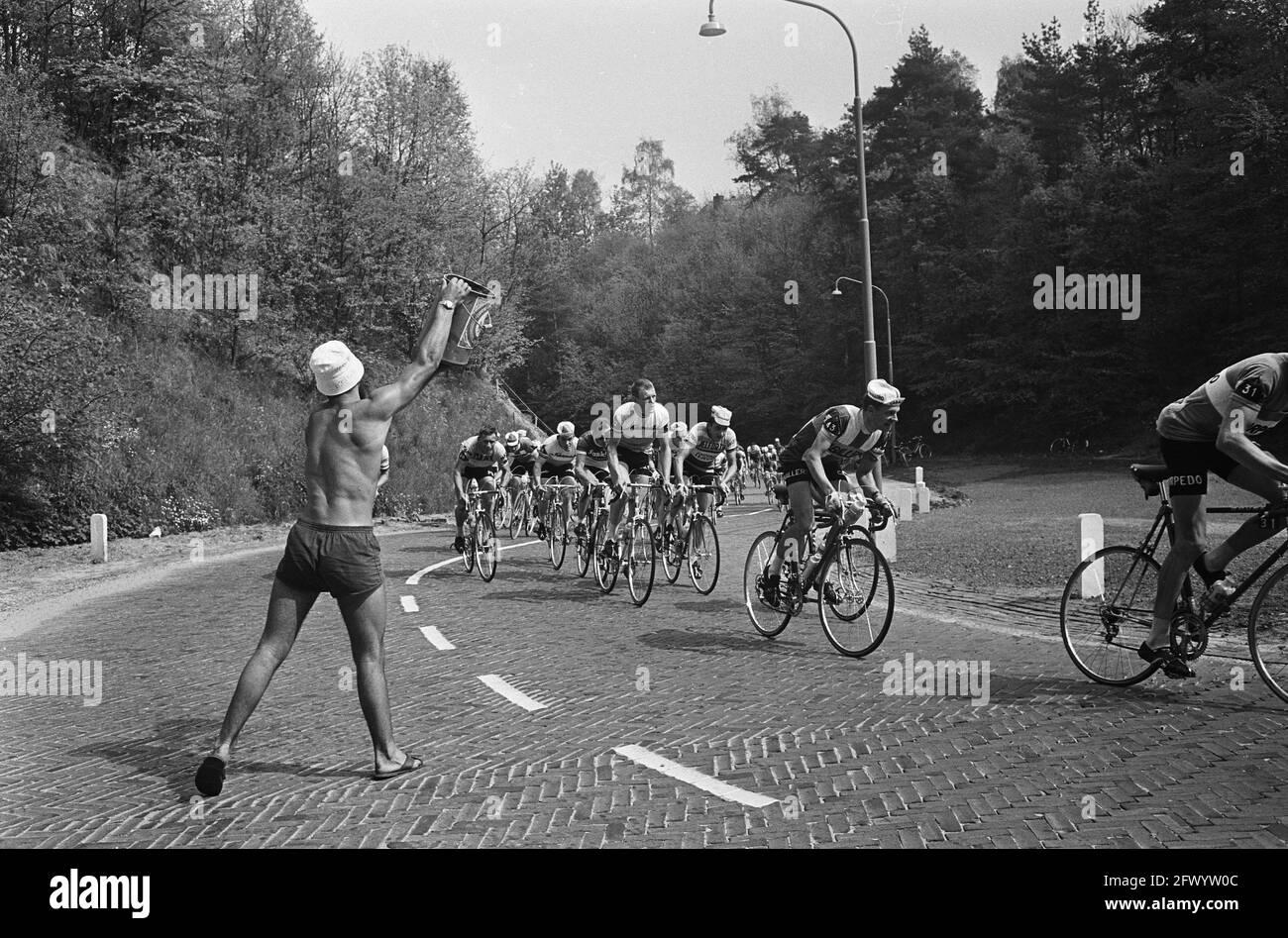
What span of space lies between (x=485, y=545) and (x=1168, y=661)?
8.83m

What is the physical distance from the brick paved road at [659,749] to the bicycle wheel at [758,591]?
7.9 inches

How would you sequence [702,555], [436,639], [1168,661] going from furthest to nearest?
[702,555] → [436,639] → [1168,661]

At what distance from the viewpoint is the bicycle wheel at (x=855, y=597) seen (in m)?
7.60

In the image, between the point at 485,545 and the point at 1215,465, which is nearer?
the point at 1215,465

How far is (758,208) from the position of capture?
74.8m

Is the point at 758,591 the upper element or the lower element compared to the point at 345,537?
lower

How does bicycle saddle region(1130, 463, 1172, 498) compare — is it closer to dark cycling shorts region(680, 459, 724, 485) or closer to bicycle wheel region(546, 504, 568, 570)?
dark cycling shorts region(680, 459, 724, 485)

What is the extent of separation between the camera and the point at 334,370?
5.00 m

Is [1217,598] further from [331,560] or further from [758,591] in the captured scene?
[331,560]

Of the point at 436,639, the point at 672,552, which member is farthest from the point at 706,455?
the point at 436,639

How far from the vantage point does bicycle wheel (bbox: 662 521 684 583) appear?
458 inches

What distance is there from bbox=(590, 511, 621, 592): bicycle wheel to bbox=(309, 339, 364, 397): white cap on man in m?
6.58

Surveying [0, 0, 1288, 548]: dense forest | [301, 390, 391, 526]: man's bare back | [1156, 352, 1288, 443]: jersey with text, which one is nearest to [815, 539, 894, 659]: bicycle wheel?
[1156, 352, 1288, 443]: jersey with text

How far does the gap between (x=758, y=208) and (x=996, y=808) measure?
241ft
